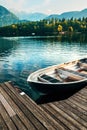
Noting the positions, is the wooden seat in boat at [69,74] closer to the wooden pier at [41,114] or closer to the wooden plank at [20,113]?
the wooden pier at [41,114]

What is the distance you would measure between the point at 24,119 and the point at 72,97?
16.8ft

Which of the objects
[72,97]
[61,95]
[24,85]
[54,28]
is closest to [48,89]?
[61,95]

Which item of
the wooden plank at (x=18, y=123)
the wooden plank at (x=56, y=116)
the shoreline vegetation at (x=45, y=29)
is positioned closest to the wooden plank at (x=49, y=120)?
the wooden plank at (x=56, y=116)

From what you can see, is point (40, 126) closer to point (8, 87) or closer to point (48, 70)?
point (8, 87)

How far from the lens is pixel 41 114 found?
1168cm

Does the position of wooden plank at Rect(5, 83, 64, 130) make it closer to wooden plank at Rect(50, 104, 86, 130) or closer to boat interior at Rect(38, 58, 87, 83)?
wooden plank at Rect(50, 104, 86, 130)

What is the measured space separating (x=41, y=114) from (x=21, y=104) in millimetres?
2031

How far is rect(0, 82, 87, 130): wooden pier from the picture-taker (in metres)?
10.3

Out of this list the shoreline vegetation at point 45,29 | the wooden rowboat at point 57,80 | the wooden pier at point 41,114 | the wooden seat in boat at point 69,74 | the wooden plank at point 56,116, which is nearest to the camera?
the wooden pier at point 41,114

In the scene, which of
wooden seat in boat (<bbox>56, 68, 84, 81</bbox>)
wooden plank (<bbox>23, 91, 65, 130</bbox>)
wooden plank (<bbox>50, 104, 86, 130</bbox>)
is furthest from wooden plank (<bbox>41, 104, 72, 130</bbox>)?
wooden seat in boat (<bbox>56, 68, 84, 81</bbox>)

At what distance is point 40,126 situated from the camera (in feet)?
33.7

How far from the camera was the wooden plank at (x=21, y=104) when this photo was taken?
417 inches

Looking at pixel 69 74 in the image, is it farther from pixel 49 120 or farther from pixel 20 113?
pixel 49 120

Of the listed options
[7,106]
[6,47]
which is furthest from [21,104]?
[6,47]
